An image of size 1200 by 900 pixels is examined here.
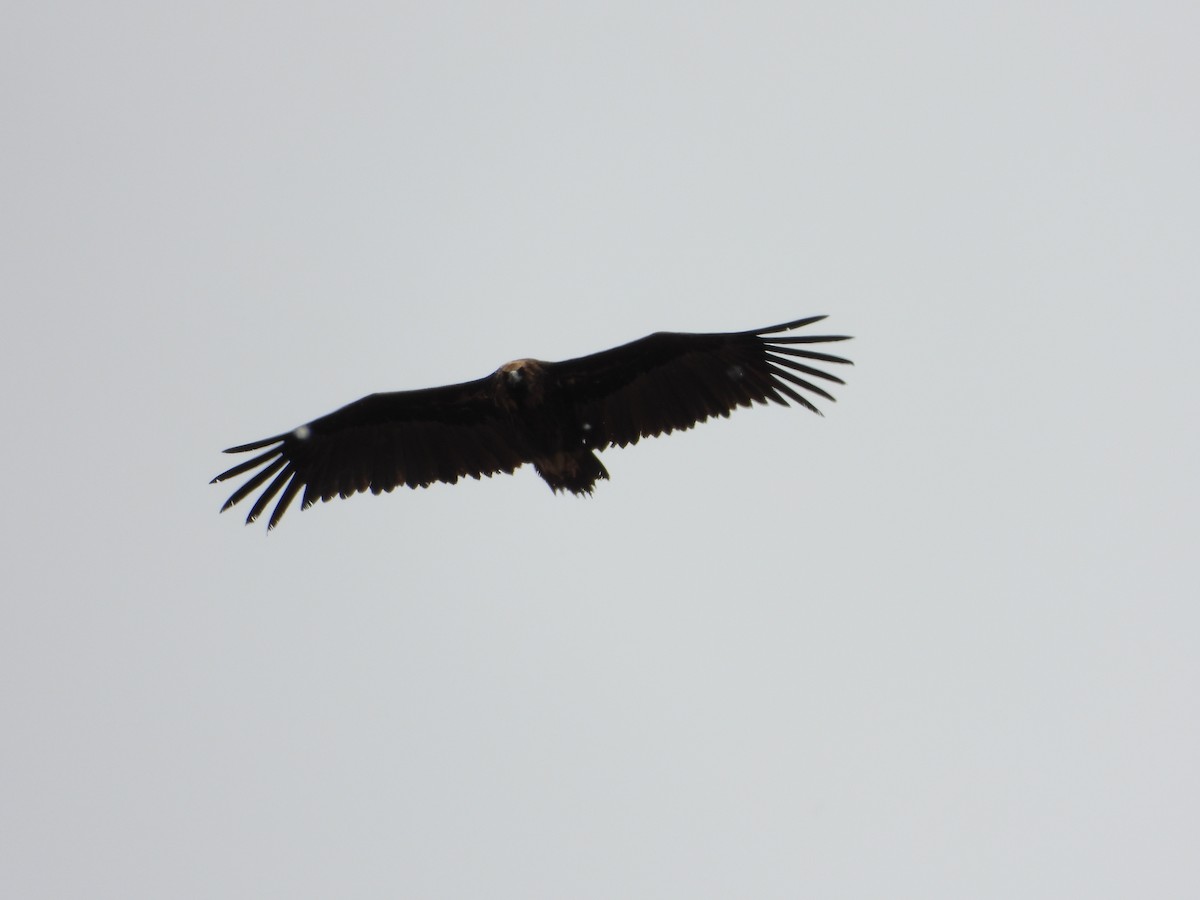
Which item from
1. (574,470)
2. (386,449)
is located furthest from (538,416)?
(386,449)

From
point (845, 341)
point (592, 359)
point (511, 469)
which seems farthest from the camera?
point (511, 469)

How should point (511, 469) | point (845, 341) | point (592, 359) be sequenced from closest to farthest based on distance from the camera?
point (845, 341), point (592, 359), point (511, 469)

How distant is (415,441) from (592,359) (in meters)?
2.26

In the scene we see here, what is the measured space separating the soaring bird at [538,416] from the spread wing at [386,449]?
0.01m

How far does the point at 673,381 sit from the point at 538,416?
4.57ft

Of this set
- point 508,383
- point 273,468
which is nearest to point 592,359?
point 508,383

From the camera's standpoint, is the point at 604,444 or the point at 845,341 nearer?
the point at 845,341

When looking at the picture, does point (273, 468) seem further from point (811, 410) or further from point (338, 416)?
point (811, 410)

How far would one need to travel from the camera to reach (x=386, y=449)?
15.2 meters

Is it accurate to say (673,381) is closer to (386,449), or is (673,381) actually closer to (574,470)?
(574,470)

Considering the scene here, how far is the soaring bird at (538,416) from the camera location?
1399cm

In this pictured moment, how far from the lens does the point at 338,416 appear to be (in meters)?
14.9

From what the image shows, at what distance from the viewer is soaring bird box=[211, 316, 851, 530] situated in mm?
13992

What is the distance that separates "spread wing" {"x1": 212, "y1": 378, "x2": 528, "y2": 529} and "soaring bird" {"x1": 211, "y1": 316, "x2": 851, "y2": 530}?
0.03 feet
